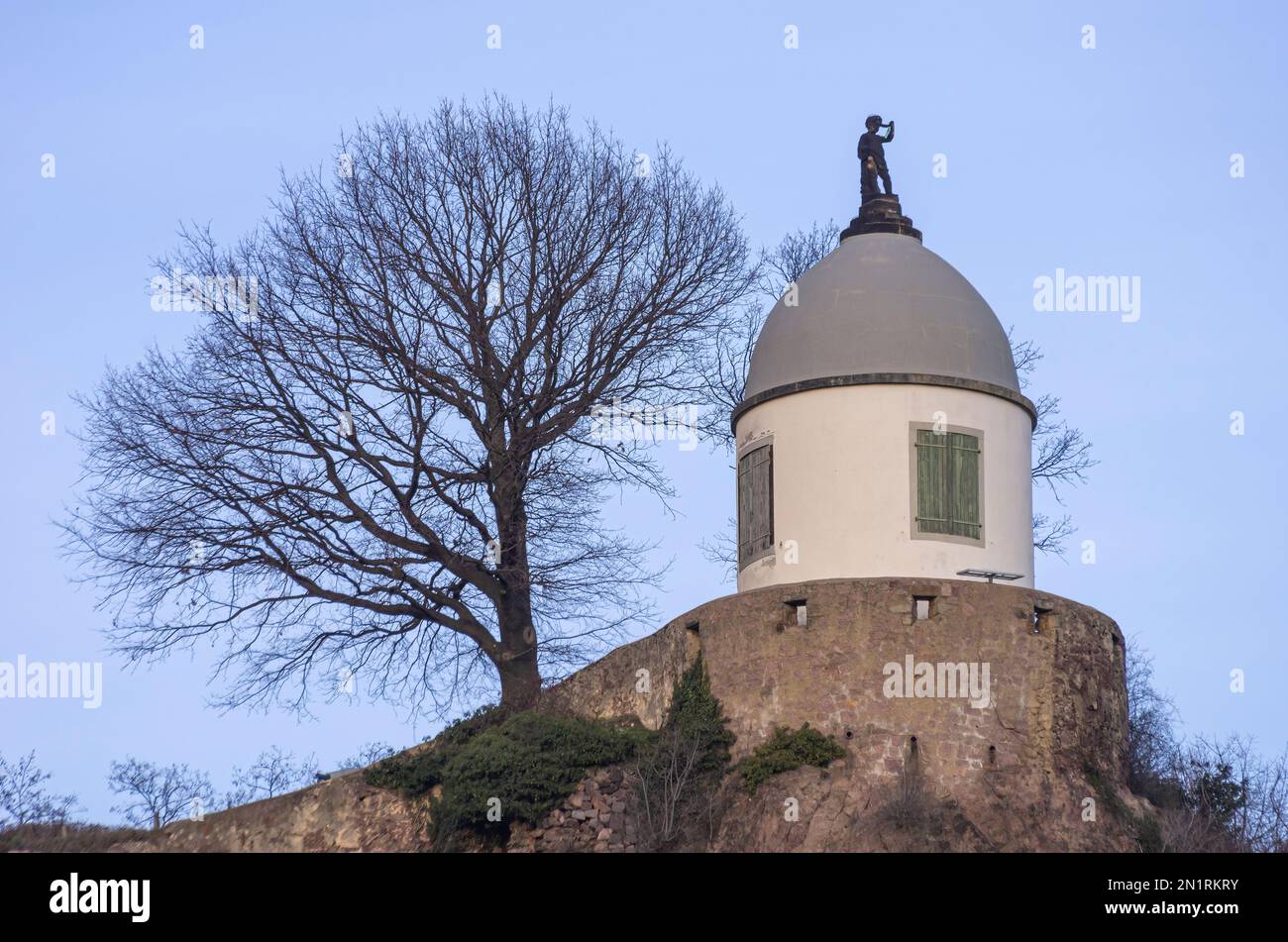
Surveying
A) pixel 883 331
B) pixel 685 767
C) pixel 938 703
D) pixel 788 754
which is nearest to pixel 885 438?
pixel 883 331

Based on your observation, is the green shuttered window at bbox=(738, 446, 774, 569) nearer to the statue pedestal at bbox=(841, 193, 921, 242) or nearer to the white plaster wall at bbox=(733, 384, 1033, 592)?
the white plaster wall at bbox=(733, 384, 1033, 592)

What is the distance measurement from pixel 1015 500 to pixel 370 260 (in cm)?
1096

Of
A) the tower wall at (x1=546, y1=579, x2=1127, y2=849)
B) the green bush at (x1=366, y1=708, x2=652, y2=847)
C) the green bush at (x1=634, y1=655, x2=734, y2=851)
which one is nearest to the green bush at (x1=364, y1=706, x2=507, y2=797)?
the green bush at (x1=366, y1=708, x2=652, y2=847)

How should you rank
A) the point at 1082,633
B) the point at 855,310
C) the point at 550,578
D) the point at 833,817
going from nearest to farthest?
the point at 833,817 < the point at 1082,633 < the point at 855,310 < the point at 550,578

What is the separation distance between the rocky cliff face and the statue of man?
694 cm

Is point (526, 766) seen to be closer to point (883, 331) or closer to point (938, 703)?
point (938, 703)

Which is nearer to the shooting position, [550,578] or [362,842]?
[362,842]

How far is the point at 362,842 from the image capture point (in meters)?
26.3

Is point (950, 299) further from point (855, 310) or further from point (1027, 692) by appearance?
point (1027, 692)

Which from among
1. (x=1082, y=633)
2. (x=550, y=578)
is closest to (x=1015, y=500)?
(x=1082, y=633)

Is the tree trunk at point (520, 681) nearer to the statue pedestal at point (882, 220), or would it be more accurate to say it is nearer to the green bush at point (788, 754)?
the green bush at point (788, 754)
